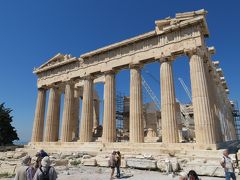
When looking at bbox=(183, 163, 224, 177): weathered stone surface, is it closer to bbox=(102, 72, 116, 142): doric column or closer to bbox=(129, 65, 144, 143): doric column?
bbox=(129, 65, 144, 143): doric column

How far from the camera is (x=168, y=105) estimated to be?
66.8 feet

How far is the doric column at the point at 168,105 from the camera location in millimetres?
19688

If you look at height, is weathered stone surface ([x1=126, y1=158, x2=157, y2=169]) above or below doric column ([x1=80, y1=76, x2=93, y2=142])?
below

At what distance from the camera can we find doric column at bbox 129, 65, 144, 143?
21672mm

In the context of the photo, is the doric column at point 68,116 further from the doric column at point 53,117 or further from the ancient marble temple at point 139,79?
the doric column at point 53,117

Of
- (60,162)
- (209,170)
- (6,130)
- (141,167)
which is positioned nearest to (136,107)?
(141,167)

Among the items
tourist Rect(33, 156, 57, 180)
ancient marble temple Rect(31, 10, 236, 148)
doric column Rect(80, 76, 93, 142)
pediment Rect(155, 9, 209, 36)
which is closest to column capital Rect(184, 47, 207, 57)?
ancient marble temple Rect(31, 10, 236, 148)

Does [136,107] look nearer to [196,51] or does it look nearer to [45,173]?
[196,51]

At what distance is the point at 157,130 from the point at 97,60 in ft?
56.1

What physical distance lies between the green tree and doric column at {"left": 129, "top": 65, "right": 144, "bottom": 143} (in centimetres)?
2690

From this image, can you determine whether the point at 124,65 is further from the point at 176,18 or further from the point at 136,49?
the point at 176,18

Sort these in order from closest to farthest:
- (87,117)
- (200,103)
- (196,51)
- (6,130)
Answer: (200,103) < (196,51) < (87,117) < (6,130)

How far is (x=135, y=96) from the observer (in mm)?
22734

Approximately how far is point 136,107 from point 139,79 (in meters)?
2.93
